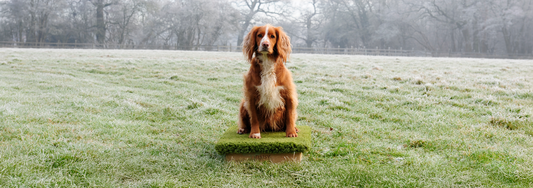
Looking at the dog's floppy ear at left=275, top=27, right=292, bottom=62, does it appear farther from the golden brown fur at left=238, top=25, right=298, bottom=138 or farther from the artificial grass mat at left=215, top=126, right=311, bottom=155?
the artificial grass mat at left=215, top=126, right=311, bottom=155

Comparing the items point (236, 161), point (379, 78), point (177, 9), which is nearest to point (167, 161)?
point (236, 161)

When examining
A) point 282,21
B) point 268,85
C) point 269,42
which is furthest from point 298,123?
point 282,21

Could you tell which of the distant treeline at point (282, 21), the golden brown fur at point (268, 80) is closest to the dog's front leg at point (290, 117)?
the golden brown fur at point (268, 80)

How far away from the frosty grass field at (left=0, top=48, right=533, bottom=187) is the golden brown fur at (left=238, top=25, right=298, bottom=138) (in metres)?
0.58

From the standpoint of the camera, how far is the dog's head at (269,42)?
139 inches

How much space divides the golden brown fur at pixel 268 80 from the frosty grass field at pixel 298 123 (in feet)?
1.90

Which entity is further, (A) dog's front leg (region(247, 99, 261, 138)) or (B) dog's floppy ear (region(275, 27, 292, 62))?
(A) dog's front leg (region(247, 99, 261, 138))

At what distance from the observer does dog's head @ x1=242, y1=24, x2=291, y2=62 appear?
354 cm

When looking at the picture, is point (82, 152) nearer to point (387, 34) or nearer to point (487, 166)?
point (487, 166)

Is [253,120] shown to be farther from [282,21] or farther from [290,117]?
[282,21]

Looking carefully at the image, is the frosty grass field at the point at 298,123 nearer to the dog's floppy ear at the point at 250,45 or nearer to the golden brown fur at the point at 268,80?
the golden brown fur at the point at 268,80

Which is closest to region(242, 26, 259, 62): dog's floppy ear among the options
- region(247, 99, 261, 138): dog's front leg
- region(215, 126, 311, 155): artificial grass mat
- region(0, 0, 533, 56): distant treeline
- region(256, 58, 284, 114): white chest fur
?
region(256, 58, 284, 114): white chest fur

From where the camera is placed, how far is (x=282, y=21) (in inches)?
2181

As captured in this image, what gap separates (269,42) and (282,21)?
53.3m
